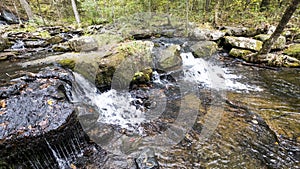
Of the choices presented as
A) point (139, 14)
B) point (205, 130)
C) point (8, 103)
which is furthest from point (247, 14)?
point (8, 103)

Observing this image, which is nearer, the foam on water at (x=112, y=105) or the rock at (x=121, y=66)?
the foam on water at (x=112, y=105)

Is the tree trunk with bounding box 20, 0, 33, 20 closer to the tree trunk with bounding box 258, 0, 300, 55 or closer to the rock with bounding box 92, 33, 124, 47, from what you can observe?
the rock with bounding box 92, 33, 124, 47

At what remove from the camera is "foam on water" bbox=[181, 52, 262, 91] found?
6320mm

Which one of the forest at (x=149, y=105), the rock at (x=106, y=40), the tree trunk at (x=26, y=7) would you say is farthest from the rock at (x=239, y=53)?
the tree trunk at (x=26, y=7)

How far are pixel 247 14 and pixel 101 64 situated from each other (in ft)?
52.5

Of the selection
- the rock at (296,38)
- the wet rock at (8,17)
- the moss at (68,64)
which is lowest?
the rock at (296,38)

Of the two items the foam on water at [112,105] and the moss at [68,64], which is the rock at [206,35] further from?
the moss at [68,64]

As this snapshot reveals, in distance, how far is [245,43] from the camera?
9.03 metres

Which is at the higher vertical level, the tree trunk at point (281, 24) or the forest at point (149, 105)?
the tree trunk at point (281, 24)

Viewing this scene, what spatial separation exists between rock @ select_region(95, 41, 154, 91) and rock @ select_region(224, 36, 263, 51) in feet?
20.5

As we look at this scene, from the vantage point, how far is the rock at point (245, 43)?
8.72 meters

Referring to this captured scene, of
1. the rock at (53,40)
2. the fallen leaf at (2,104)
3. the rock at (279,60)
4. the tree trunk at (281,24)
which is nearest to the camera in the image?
the fallen leaf at (2,104)

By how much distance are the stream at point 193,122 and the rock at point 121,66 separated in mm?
355

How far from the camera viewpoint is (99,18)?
632 inches
